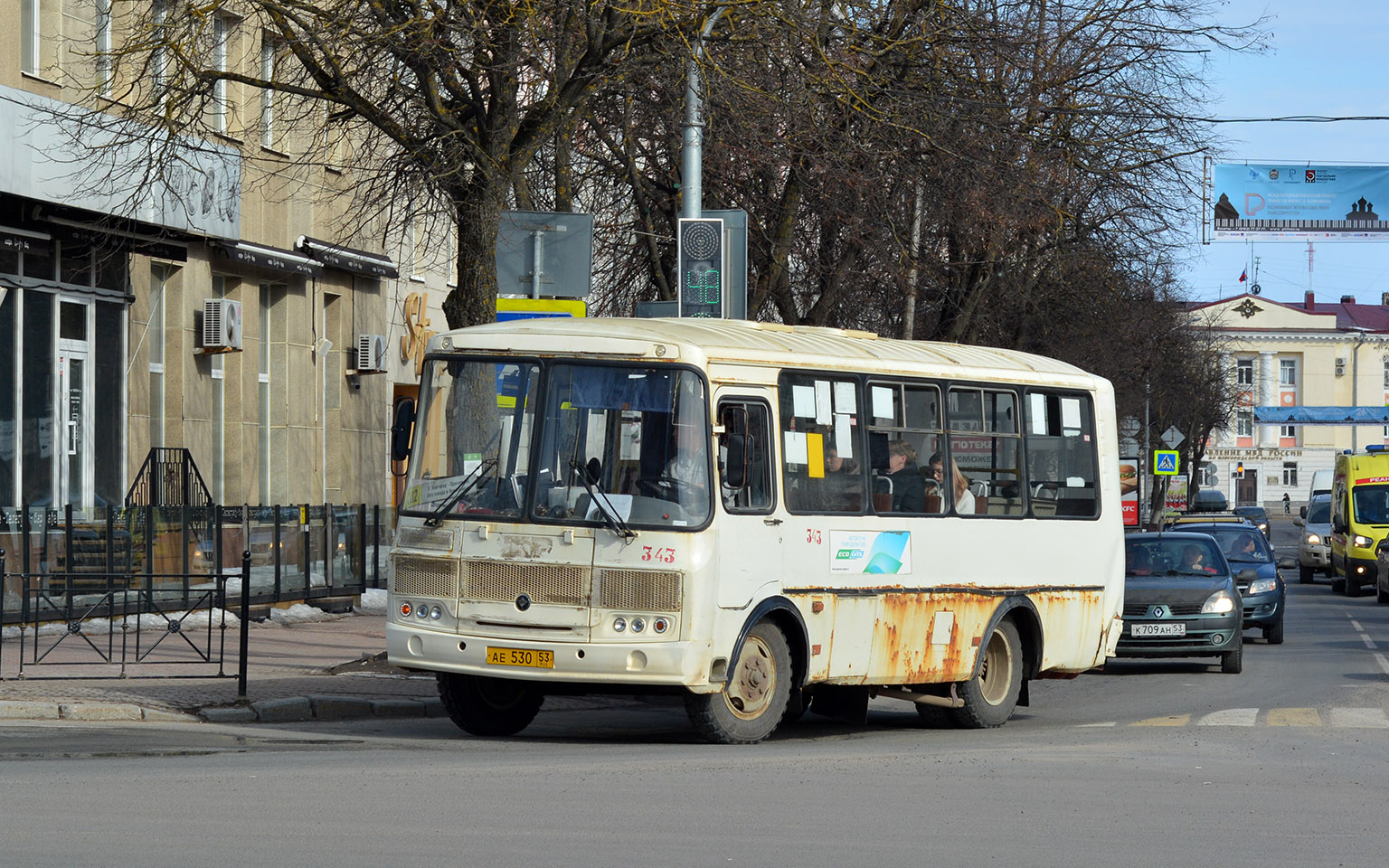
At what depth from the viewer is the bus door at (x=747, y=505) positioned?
1217 cm

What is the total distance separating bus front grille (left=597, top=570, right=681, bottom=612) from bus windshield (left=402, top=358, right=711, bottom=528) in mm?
330

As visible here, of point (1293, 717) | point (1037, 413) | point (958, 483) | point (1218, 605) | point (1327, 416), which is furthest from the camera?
point (1327, 416)

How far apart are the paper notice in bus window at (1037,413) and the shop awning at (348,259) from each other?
16261mm

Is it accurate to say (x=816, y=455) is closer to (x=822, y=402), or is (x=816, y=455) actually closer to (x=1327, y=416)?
(x=822, y=402)

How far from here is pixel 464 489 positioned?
40.9 feet

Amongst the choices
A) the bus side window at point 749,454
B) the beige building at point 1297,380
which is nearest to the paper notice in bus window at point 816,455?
the bus side window at point 749,454

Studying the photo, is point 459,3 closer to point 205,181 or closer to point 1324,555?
point 205,181

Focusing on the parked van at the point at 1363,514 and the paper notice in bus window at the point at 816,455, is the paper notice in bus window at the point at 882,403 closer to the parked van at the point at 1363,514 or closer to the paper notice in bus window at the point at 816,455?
→ the paper notice in bus window at the point at 816,455

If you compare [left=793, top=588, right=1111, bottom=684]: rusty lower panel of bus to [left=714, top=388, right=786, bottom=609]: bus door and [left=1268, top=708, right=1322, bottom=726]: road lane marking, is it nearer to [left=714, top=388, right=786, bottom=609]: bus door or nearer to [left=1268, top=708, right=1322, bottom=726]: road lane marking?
[left=714, top=388, right=786, bottom=609]: bus door

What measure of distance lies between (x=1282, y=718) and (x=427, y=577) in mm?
7058

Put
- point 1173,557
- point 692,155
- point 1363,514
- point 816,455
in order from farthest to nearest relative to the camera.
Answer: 1. point 1363,514
2. point 1173,557
3. point 692,155
4. point 816,455

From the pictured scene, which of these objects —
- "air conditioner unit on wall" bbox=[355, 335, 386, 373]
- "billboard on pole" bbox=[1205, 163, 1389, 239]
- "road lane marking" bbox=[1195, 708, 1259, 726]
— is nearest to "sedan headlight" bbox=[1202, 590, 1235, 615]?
"road lane marking" bbox=[1195, 708, 1259, 726]

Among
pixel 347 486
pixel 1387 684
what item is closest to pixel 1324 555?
pixel 347 486

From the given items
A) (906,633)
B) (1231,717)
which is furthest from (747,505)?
(1231,717)
